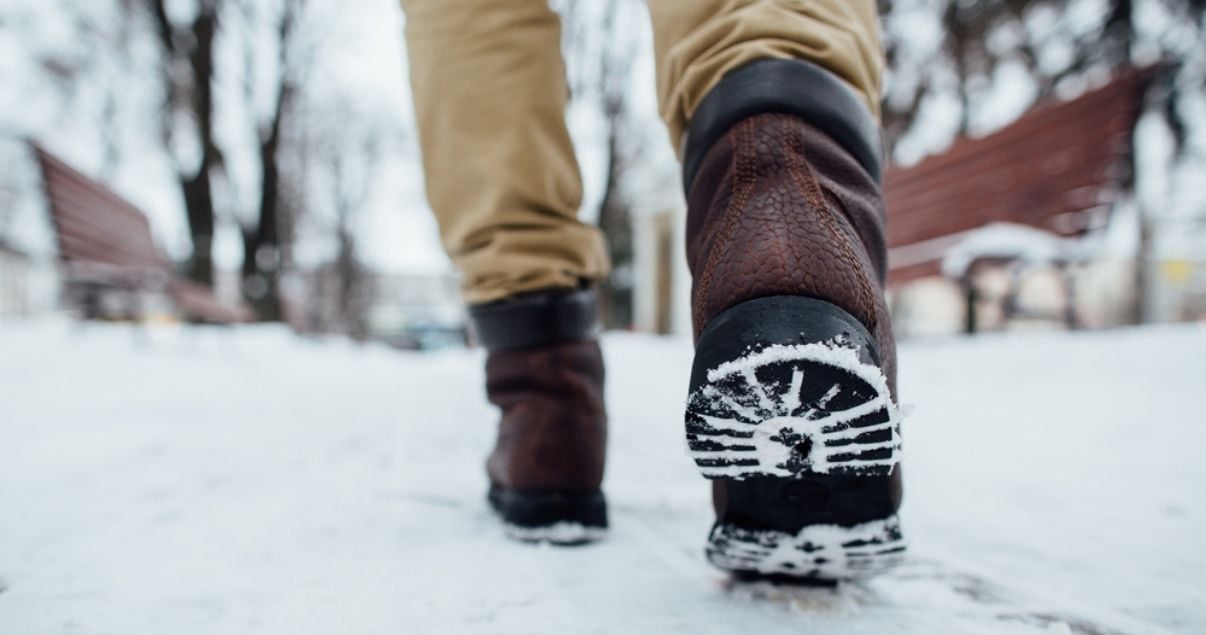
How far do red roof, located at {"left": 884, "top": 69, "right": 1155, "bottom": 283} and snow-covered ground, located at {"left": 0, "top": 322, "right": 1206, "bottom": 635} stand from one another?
807mm

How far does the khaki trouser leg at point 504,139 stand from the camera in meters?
0.78

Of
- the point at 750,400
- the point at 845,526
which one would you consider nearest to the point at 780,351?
the point at 750,400

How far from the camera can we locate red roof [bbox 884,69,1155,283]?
89.5 inches

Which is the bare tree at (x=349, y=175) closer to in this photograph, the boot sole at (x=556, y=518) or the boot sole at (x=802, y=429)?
the boot sole at (x=556, y=518)

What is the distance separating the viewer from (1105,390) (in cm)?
159

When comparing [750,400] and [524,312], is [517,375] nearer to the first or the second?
[524,312]

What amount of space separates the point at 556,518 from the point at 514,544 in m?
0.05

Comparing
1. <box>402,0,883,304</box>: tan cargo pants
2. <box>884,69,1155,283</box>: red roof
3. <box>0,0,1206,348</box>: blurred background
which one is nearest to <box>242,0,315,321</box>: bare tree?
<box>0,0,1206,348</box>: blurred background

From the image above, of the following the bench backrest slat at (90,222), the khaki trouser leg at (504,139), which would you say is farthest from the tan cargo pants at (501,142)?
the bench backrest slat at (90,222)

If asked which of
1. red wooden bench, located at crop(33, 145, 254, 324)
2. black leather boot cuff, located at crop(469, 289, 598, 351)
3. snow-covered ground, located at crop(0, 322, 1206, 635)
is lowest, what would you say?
snow-covered ground, located at crop(0, 322, 1206, 635)

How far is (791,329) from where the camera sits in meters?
0.44

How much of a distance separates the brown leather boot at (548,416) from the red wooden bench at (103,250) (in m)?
2.61

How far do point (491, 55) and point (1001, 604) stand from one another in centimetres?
77

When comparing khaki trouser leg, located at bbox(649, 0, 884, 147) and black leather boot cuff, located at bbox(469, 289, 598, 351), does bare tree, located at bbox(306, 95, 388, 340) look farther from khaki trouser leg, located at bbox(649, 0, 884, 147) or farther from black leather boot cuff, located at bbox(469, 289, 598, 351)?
khaki trouser leg, located at bbox(649, 0, 884, 147)
